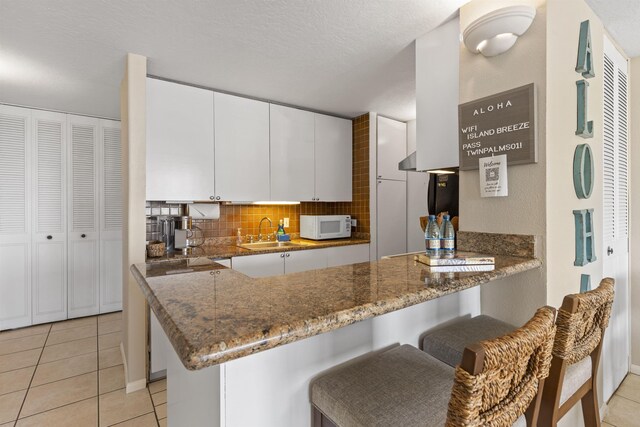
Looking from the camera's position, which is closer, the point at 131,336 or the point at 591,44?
the point at 591,44

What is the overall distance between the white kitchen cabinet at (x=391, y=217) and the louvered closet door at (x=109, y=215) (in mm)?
3062

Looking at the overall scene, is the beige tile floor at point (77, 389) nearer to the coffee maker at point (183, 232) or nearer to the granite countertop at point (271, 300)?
the coffee maker at point (183, 232)

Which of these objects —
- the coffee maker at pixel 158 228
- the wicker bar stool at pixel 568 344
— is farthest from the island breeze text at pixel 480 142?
the coffee maker at pixel 158 228

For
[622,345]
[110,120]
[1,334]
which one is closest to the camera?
[622,345]

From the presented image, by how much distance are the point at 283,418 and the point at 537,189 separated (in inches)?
53.0

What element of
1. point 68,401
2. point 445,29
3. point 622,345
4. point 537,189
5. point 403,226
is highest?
point 445,29

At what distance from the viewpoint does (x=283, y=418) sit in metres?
0.98

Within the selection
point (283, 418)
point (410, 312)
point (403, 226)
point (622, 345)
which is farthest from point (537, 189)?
point (403, 226)

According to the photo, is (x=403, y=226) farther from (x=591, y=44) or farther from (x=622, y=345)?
(x=591, y=44)

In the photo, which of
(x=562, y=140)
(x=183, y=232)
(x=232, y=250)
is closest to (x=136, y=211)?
(x=183, y=232)

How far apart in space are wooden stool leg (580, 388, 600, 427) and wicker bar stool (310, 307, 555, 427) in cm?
66

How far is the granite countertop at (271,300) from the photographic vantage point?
2.01ft

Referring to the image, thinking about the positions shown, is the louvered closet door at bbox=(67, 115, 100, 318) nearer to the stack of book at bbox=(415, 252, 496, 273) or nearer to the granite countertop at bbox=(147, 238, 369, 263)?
the granite countertop at bbox=(147, 238, 369, 263)

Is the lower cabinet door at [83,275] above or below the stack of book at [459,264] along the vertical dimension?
below
